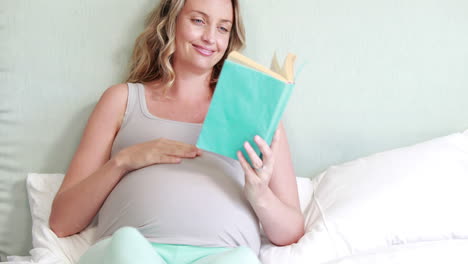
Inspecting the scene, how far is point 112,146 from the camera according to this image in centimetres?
141

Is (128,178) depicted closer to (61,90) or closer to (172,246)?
(172,246)

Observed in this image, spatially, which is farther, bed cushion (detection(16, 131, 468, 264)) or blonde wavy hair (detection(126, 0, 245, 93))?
blonde wavy hair (detection(126, 0, 245, 93))

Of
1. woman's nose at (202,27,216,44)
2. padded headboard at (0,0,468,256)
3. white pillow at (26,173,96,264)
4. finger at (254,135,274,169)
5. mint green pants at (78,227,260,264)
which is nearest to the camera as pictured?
mint green pants at (78,227,260,264)

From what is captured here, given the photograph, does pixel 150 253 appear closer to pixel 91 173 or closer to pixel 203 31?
pixel 91 173

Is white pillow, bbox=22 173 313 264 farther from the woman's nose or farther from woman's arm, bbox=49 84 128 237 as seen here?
the woman's nose

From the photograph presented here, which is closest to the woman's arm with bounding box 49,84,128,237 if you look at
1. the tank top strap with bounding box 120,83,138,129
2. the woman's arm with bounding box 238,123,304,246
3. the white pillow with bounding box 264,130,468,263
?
the tank top strap with bounding box 120,83,138,129

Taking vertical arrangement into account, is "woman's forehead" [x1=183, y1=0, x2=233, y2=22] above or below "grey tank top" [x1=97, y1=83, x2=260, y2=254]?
above

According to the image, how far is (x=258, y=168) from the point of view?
1.17m

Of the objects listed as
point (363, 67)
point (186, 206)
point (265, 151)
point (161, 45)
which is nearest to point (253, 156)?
point (265, 151)

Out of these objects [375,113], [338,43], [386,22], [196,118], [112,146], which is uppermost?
[386,22]

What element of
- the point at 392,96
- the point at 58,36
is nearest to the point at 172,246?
the point at 58,36

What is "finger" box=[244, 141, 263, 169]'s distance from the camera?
113 cm

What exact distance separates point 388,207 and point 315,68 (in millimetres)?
516

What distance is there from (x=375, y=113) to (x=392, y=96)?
0.25 feet
